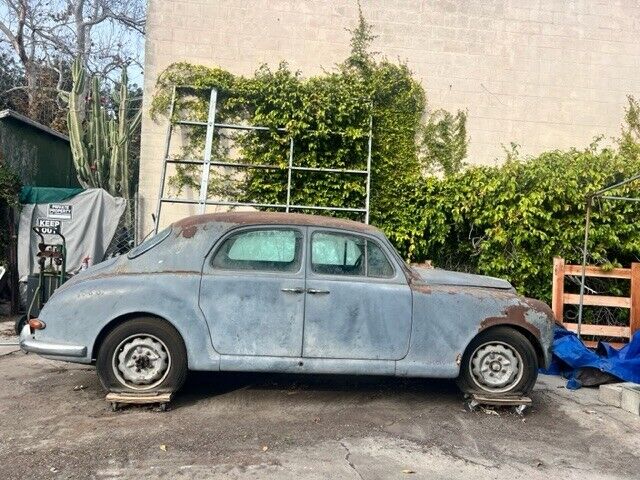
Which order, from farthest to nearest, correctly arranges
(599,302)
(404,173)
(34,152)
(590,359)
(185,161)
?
(34,152) < (404,173) < (185,161) < (599,302) < (590,359)

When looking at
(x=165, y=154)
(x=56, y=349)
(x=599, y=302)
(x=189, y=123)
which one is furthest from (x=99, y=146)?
(x=599, y=302)

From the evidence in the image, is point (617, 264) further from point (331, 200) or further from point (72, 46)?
point (72, 46)

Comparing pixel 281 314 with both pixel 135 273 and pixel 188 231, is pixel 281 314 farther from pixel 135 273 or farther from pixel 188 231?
pixel 135 273

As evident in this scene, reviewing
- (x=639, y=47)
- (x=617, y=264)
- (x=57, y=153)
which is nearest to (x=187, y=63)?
(x=57, y=153)

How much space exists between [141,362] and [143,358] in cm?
4

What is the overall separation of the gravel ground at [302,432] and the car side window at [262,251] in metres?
1.22

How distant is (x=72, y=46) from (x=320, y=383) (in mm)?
22129

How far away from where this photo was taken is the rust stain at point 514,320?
4.98 m

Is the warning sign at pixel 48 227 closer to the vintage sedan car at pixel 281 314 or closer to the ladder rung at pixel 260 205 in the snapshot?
the ladder rung at pixel 260 205

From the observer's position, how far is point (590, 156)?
340 inches

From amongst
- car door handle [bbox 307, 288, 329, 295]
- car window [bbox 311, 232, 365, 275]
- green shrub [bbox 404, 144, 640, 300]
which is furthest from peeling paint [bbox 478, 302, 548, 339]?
green shrub [bbox 404, 144, 640, 300]

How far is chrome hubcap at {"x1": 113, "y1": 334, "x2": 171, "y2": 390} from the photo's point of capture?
4.69m

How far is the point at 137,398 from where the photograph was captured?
182 inches

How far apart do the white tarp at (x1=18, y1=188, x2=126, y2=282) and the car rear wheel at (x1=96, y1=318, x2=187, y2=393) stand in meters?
4.51
